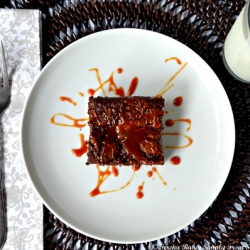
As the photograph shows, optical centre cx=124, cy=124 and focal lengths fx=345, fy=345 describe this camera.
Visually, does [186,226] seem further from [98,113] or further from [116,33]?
[116,33]

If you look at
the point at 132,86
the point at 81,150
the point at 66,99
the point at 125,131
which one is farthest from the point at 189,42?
the point at 81,150

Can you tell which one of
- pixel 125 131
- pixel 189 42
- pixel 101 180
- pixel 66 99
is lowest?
pixel 101 180

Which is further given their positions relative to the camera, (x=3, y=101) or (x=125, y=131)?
(x=3, y=101)

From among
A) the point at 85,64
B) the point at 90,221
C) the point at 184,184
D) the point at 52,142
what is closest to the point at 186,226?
the point at 184,184

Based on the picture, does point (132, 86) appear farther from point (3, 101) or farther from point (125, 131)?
point (3, 101)

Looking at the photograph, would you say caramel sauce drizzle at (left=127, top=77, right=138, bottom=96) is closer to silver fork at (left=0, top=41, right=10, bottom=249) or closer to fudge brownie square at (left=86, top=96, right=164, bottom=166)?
fudge brownie square at (left=86, top=96, right=164, bottom=166)
